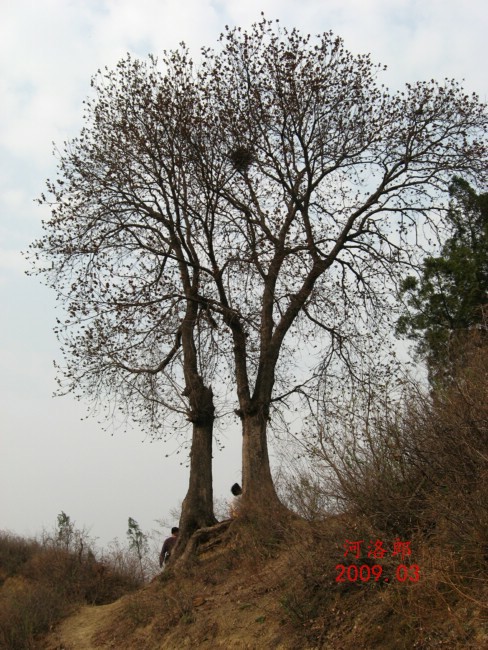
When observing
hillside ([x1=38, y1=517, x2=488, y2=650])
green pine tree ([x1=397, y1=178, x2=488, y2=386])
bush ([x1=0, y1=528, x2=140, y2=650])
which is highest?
green pine tree ([x1=397, y1=178, x2=488, y2=386])

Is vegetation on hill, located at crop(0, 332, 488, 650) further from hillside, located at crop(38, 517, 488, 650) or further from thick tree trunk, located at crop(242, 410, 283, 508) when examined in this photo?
thick tree trunk, located at crop(242, 410, 283, 508)

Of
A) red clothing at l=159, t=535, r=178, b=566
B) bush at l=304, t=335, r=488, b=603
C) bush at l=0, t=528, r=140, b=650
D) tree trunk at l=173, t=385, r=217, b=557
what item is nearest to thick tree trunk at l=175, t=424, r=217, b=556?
tree trunk at l=173, t=385, r=217, b=557

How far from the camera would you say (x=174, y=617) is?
887cm

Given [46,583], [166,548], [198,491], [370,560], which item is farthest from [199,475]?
[370,560]

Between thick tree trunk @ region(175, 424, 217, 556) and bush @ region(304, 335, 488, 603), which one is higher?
thick tree trunk @ region(175, 424, 217, 556)

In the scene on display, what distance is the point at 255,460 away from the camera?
39.9ft

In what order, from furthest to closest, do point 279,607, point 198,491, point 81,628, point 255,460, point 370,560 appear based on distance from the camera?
point 198,491, point 255,460, point 81,628, point 279,607, point 370,560

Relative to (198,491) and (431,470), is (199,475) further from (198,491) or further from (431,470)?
(431,470)

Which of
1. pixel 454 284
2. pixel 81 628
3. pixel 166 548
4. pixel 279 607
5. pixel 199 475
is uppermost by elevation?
pixel 454 284

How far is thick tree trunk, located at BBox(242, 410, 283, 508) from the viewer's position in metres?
11.5

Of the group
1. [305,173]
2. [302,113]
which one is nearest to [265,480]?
[305,173]

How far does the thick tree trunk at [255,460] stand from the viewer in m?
11.5

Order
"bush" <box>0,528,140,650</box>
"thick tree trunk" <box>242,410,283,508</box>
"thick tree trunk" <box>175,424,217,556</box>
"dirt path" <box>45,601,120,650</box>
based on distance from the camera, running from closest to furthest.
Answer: "dirt path" <box>45,601,120,650</box>, "bush" <box>0,528,140,650</box>, "thick tree trunk" <box>242,410,283,508</box>, "thick tree trunk" <box>175,424,217,556</box>

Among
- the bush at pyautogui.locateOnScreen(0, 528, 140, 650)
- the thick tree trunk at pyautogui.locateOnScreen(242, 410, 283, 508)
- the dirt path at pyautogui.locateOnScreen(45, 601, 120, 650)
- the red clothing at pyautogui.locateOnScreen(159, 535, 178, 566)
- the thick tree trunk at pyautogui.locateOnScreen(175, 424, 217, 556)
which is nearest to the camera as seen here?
the dirt path at pyautogui.locateOnScreen(45, 601, 120, 650)
